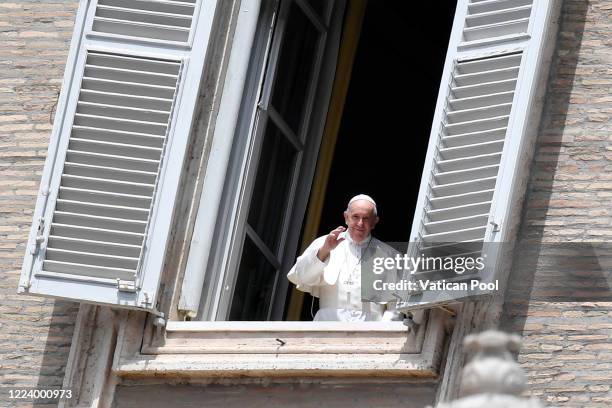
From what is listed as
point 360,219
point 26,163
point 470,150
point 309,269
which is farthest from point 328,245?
point 26,163

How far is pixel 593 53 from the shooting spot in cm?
802

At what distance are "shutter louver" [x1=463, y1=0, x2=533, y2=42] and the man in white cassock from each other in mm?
875

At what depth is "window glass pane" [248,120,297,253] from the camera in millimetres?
8680

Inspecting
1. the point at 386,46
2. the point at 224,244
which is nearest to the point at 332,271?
the point at 224,244

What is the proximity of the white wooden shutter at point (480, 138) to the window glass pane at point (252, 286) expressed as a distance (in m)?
0.98

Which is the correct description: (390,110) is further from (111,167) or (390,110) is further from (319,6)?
(111,167)

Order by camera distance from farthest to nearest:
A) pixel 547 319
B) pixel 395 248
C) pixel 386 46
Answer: pixel 386 46
pixel 395 248
pixel 547 319

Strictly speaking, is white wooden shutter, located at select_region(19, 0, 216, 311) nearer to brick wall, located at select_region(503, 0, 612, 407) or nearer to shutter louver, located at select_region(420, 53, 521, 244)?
shutter louver, located at select_region(420, 53, 521, 244)

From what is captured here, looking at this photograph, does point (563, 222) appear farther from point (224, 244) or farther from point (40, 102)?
point (40, 102)

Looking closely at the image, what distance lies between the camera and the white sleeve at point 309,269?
27.6 feet

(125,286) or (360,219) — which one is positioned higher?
(360,219)

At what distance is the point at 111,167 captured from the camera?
814 cm

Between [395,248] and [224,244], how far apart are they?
1056 mm

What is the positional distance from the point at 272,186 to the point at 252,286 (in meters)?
0.44
